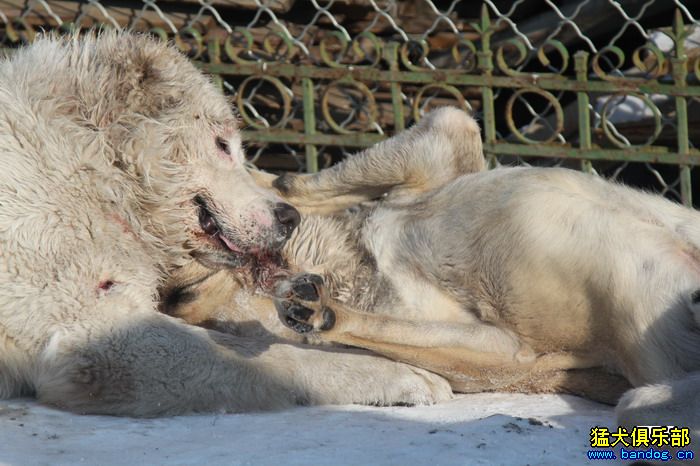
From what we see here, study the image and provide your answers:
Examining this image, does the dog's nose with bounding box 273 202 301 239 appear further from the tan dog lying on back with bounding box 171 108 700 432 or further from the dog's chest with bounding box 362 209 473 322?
the dog's chest with bounding box 362 209 473 322

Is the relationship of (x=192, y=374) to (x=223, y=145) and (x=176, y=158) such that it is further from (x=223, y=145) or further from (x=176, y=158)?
(x=223, y=145)

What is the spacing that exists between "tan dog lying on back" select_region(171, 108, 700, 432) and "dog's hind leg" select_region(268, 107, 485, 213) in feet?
0.27

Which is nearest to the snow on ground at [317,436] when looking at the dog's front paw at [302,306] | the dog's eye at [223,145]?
the dog's front paw at [302,306]

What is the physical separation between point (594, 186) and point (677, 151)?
7.21ft

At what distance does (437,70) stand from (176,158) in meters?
2.54

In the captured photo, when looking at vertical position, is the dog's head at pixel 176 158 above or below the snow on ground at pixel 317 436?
above

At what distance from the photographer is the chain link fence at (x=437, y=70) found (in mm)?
6461

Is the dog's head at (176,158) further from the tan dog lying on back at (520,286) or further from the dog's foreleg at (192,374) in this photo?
the dog's foreleg at (192,374)

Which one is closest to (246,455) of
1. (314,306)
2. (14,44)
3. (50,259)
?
(314,306)

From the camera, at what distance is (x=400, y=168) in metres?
4.98

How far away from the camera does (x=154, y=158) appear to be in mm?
4438

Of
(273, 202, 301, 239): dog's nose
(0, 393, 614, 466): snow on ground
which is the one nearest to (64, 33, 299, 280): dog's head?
(273, 202, 301, 239): dog's nose

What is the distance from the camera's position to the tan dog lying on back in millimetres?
3969

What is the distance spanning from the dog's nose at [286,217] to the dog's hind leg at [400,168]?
0.55 metres
